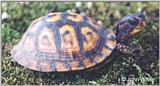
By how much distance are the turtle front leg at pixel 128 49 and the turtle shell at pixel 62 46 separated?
8 centimetres

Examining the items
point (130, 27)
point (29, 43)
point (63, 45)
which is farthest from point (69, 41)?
point (130, 27)

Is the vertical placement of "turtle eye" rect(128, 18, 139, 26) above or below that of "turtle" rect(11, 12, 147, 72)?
above

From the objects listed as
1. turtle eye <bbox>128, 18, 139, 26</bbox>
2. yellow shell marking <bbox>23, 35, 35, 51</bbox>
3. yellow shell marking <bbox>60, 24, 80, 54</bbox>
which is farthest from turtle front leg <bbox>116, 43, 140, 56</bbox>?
yellow shell marking <bbox>23, 35, 35, 51</bbox>

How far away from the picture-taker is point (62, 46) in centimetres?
271

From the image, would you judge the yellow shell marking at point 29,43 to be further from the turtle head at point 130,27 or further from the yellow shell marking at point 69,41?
the turtle head at point 130,27

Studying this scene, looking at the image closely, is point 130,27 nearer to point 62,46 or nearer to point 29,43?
point 62,46

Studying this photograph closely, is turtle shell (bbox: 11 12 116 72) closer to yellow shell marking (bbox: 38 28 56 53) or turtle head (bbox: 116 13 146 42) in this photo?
yellow shell marking (bbox: 38 28 56 53)

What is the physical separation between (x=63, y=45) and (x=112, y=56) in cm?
36

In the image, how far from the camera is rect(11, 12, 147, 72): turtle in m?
2.69

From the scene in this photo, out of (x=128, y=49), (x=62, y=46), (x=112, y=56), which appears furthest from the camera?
(x=128, y=49)

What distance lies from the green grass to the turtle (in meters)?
0.10

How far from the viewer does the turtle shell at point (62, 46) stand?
269cm

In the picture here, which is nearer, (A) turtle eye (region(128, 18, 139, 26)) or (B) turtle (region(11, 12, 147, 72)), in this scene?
(B) turtle (region(11, 12, 147, 72))

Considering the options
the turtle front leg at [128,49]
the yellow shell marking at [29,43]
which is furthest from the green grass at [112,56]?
the yellow shell marking at [29,43]
